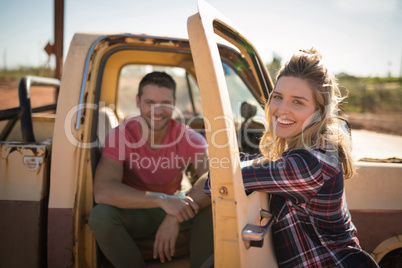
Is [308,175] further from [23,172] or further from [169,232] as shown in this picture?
[23,172]

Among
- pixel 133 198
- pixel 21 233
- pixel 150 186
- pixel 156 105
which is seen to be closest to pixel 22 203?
A: pixel 21 233

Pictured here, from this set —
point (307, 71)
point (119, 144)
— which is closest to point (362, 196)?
point (307, 71)

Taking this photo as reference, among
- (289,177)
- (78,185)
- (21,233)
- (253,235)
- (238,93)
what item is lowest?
(21,233)

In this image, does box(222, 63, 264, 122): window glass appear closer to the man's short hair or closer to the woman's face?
the man's short hair

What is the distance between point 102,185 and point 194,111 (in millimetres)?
1966

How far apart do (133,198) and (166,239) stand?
32 cm

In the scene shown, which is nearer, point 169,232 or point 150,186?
point 169,232

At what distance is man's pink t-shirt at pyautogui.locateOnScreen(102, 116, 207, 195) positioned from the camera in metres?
2.18

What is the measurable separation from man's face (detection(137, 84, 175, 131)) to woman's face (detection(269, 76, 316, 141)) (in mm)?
1069

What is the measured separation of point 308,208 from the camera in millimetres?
1271

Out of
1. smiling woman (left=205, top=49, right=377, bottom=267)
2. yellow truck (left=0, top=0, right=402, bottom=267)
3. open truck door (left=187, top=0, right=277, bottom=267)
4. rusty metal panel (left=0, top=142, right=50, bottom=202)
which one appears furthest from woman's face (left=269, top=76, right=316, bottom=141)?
rusty metal panel (left=0, top=142, right=50, bottom=202)

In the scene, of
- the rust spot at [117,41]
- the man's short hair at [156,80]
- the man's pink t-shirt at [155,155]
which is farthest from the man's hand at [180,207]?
the rust spot at [117,41]

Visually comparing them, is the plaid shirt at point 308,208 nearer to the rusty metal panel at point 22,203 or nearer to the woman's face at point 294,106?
the woman's face at point 294,106

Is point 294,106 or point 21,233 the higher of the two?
point 294,106
